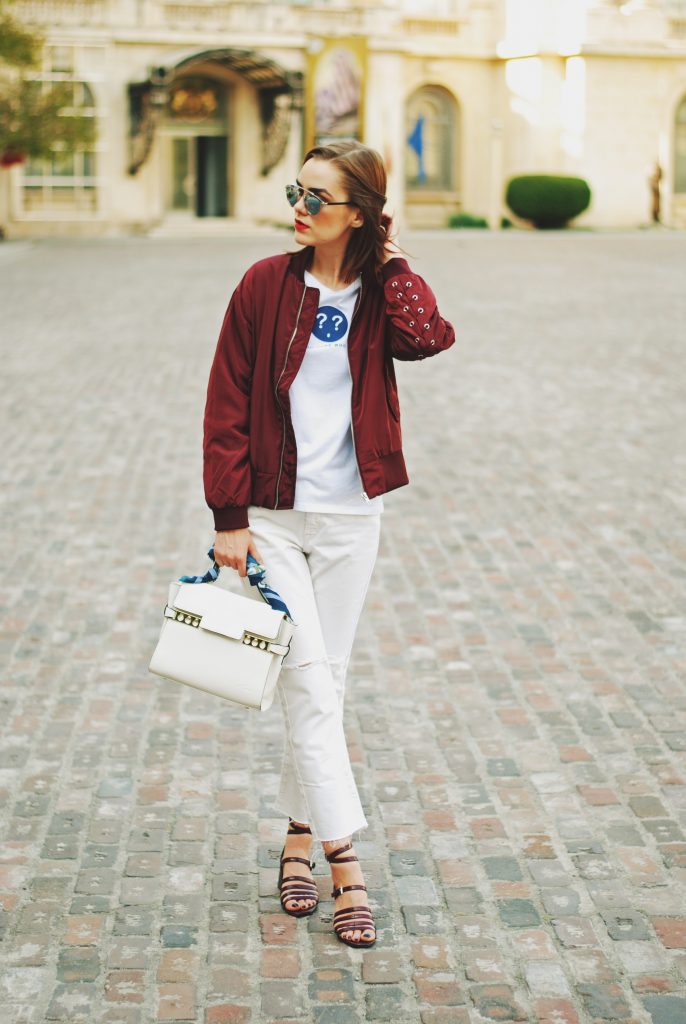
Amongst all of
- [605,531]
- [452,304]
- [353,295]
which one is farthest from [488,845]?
[452,304]

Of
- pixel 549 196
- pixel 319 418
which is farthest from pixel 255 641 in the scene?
pixel 549 196

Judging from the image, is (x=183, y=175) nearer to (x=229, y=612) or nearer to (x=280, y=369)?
(x=280, y=369)

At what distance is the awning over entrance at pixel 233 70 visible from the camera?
3994cm

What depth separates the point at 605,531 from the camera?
7996 mm

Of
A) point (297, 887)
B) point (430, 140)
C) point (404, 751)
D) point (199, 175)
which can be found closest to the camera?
point (297, 887)

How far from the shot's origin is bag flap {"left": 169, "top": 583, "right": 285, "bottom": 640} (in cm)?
340

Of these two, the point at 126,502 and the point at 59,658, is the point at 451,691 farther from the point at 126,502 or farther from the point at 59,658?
the point at 126,502

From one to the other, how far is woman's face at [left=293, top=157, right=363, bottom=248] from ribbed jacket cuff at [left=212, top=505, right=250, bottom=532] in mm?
673

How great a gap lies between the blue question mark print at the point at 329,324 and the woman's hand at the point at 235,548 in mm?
519

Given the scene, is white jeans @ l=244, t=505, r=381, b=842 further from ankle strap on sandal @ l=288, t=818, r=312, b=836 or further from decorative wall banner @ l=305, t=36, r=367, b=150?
decorative wall banner @ l=305, t=36, r=367, b=150

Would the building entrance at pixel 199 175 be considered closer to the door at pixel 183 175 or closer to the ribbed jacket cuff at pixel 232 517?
the door at pixel 183 175

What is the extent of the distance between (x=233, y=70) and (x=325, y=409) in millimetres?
40926

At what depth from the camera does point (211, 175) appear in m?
43.5

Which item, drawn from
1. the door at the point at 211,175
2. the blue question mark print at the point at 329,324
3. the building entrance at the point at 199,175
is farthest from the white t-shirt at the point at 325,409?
the door at the point at 211,175
